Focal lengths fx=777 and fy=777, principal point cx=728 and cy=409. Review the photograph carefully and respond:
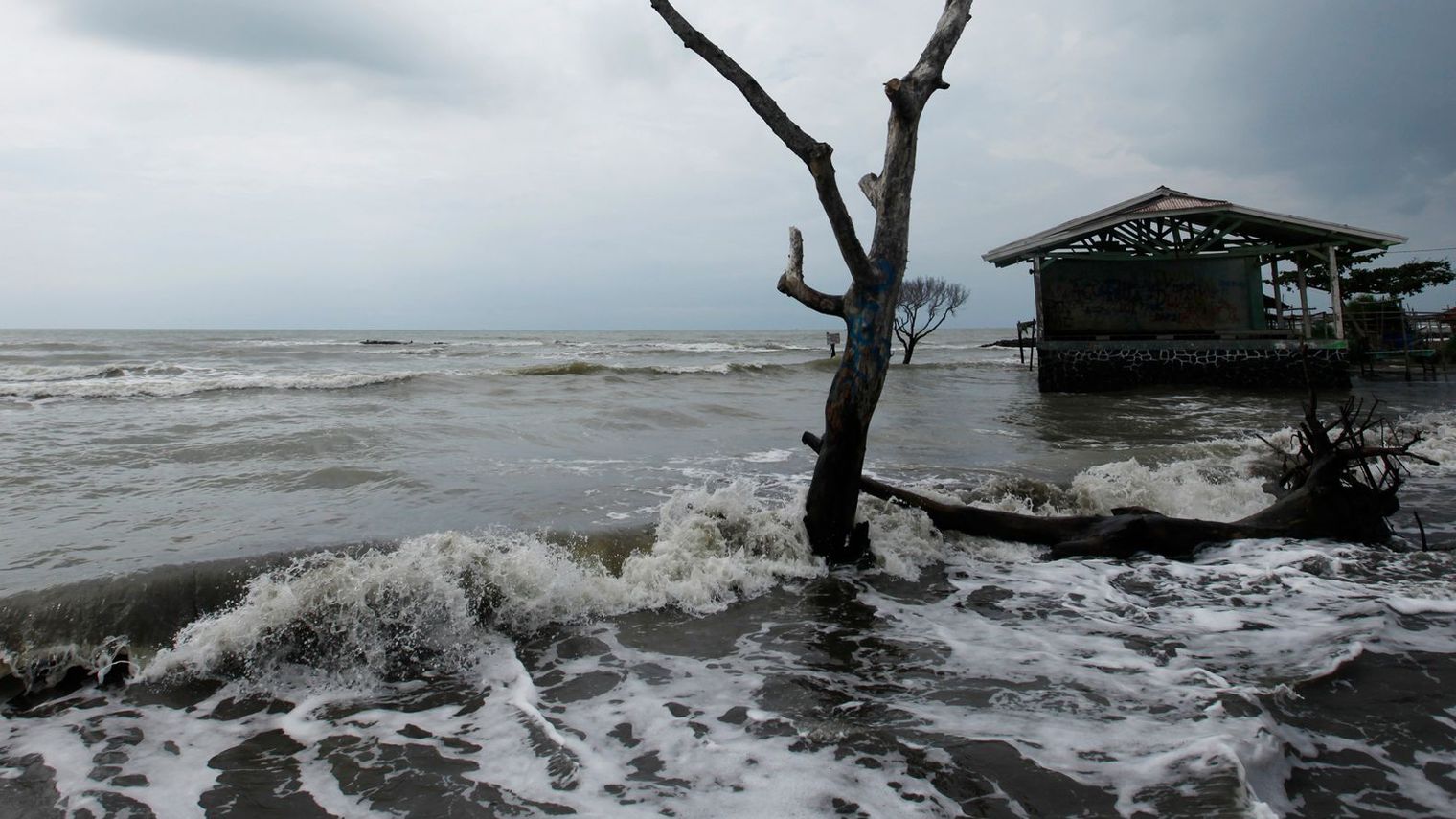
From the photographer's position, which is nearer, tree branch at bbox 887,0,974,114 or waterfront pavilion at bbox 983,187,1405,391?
tree branch at bbox 887,0,974,114

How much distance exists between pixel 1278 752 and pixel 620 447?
8.04 metres

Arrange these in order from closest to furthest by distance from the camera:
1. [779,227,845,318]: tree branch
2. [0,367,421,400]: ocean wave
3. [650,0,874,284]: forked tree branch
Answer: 1. [650,0,874,284]: forked tree branch
2. [779,227,845,318]: tree branch
3. [0,367,421,400]: ocean wave

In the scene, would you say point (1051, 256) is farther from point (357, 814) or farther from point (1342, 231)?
point (357, 814)

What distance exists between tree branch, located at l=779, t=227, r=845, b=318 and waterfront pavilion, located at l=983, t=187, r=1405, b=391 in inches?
584

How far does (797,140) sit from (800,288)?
875 millimetres

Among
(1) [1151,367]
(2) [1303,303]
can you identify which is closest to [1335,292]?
(2) [1303,303]

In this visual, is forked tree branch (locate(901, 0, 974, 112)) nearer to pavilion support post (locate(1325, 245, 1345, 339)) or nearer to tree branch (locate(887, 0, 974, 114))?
tree branch (locate(887, 0, 974, 114))

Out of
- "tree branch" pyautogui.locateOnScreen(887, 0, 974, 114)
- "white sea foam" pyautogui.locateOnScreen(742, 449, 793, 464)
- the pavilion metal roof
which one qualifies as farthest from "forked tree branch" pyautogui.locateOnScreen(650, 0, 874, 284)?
the pavilion metal roof

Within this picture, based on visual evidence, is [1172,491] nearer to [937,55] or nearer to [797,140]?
[937,55]

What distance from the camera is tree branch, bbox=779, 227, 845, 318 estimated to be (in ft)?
15.7

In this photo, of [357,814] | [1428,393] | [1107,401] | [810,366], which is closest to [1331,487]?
[357,814]

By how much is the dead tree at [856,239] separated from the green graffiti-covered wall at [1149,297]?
16869 millimetres

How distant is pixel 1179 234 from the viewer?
61.7ft

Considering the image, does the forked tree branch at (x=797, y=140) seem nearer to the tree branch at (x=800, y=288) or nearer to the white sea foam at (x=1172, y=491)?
the tree branch at (x=800, y=288)
